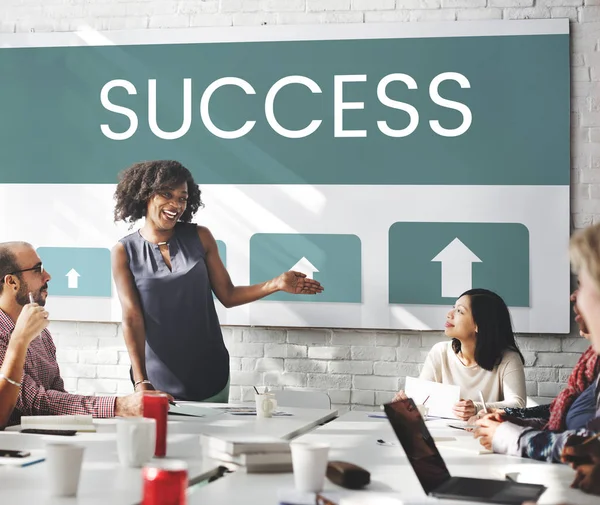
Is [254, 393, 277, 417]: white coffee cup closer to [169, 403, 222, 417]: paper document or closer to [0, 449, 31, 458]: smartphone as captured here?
[169, 403, 222, 417]: paper document

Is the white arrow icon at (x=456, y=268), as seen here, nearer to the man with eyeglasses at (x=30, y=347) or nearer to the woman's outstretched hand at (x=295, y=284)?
the woman's outstretched hand at (x=295, y=284)

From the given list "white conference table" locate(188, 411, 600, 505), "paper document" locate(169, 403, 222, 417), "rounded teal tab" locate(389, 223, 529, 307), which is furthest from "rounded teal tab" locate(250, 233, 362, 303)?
"white conference table" locate(188, 411, 600, 505)

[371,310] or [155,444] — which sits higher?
[371,310]

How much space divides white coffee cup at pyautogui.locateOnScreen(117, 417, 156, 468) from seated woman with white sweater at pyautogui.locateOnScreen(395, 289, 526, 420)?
201 cm

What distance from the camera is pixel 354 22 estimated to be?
176 inches

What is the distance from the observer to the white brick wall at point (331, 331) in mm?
4246

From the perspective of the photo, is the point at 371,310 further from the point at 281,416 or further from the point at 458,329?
the point at 281,416

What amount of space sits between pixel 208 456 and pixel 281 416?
976 millimetres

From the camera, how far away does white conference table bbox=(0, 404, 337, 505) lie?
1832 millimetres

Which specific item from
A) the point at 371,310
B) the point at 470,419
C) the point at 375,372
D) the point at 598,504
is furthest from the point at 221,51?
the point at 598,504

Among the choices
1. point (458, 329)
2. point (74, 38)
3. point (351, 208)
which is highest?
point (74, 38)

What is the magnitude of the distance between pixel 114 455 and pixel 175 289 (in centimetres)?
197

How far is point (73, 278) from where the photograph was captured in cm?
466

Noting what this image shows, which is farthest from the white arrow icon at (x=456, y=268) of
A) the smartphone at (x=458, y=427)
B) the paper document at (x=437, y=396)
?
the smartphone at (x=458, y=427)
